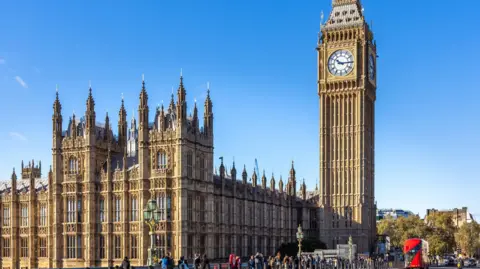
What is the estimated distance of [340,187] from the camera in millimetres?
115562

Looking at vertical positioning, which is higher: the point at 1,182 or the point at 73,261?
the point at 1,182

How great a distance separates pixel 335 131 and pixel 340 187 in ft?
Result: 27.4

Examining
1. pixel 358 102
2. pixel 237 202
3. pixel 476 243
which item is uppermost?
pixel 358 102

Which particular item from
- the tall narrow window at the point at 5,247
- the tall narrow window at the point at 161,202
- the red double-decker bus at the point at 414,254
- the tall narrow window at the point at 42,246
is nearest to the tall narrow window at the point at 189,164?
the tall narrow window at the point at 161,202

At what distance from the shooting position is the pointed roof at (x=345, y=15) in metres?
117

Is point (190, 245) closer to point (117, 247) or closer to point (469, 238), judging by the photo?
point (117, 247)

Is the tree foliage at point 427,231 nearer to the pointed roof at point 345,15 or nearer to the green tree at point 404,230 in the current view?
the green tree at point 404,230

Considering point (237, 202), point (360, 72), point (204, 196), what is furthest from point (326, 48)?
point (204, 196)

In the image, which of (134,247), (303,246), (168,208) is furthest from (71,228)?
(303,246)

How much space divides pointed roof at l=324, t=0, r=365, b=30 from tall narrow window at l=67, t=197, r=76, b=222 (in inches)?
2015

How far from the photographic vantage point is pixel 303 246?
10594cm

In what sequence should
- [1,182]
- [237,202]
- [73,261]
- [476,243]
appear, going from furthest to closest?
1. [476,243]
2. [1,182]
3. [237,202]
4. [73,261]

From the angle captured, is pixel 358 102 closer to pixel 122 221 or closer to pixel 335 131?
pixel 335 131

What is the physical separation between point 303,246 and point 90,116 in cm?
3700
